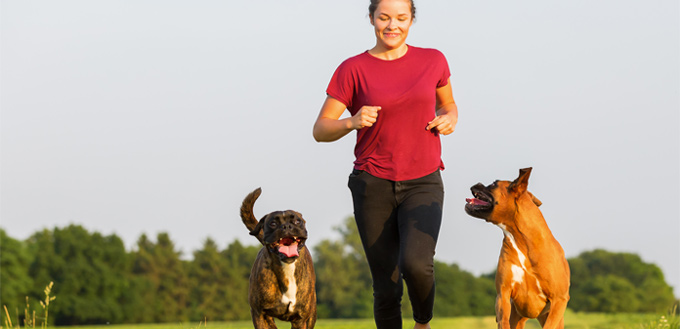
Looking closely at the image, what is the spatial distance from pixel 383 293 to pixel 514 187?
157 cm

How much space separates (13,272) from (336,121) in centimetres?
6634

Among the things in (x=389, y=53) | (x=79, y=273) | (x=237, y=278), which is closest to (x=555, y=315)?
(x=389, y=53)

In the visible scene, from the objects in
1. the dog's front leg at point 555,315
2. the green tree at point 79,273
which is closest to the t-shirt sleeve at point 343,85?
the dog's front leg at point 555,315

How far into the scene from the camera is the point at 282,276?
745 centimetres

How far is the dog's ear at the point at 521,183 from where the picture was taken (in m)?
7.00

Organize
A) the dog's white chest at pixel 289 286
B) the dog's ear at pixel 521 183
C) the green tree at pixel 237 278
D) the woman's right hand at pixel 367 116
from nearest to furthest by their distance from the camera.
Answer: the woman's right hand at pixel 367 116 < the dog's ear at pixel 521 183 < the dog's white chest at pixel 289 286 < the green tree at pixel 237 278

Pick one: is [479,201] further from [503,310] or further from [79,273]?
[79,273]

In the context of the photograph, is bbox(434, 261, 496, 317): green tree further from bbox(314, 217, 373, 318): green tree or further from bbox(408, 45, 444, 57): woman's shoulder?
bbox(408, 45, 444, 57): woman's shoulder

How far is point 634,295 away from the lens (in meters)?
60.1

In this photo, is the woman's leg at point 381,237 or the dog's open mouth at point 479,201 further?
the dog's open mouth at point 479,201

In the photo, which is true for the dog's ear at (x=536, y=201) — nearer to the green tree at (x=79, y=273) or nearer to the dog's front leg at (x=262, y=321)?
the dog's front leg at (x=262, y=321)

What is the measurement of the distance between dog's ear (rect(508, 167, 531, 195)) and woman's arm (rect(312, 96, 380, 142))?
5.54 feet

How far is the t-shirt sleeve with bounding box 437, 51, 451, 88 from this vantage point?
6590 mm

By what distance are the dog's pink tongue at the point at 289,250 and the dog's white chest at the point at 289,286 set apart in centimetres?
18
